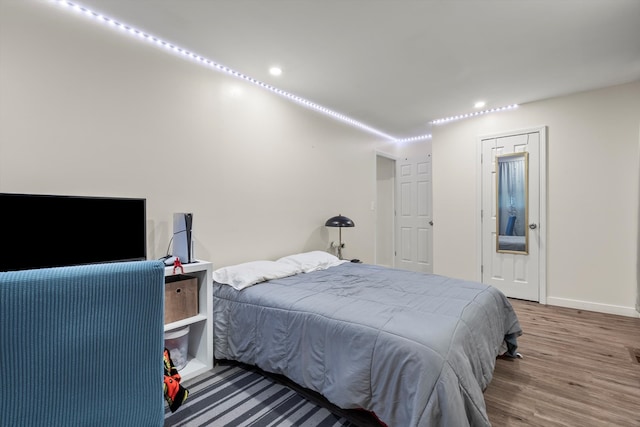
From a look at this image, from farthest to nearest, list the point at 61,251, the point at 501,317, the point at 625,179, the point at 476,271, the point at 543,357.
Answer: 1. the point at 476,271
2. the point at 625,179
3. the point at 543,357
4. the point at 501,317
5. the point at 61,251

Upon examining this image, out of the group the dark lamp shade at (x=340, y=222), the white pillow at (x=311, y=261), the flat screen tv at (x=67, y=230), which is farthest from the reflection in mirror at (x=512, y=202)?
the flat screen tv at (x=67, y=230)

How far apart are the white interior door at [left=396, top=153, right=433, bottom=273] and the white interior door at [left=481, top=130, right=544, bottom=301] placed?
108 centimetres

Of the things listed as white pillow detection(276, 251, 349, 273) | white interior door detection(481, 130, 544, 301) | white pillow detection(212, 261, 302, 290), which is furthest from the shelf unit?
white interior door detection(481, 130, 544, 301)

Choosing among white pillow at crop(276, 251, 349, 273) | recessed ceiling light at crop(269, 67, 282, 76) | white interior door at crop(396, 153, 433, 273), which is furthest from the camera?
white interior door at crop(396, 153, 433, 273)

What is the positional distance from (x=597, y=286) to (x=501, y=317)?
225 cm

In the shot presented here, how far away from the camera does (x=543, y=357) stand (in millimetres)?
2381

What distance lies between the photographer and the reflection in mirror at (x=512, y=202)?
383cm

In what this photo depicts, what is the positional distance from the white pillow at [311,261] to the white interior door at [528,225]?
88.7 inches

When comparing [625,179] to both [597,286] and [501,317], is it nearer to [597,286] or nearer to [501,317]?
[597,286]

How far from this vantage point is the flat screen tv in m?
1.55

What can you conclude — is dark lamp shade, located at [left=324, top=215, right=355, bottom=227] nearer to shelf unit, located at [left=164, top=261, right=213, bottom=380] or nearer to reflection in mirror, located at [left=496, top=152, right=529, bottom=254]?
shelf unit, located at [left=164, top=261, right=213, bottom=380]

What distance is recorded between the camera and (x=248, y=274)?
236 centimetres

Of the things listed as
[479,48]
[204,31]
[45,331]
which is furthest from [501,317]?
[204,31]

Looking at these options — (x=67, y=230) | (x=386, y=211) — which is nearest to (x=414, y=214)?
(x=386, y=211)
